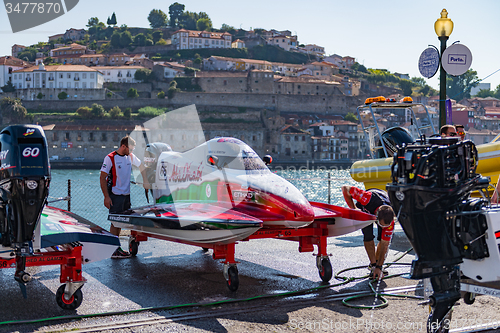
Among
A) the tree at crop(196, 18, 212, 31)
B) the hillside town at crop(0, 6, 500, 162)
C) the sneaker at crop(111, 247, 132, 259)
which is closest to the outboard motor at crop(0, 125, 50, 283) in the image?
the sneaker at crop(111, 247, 132, 259)

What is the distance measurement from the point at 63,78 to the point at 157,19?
6694 centimetres

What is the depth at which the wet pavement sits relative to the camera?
15.8 ft

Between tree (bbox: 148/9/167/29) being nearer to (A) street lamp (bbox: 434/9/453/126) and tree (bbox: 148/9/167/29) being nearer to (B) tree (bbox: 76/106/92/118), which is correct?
(B) tree (bbox: 76/106/92/118)

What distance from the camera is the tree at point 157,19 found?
174750 mm

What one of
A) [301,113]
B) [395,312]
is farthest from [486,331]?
[301,113]

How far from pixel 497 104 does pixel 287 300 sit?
142346mm

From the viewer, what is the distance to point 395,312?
5008 mm

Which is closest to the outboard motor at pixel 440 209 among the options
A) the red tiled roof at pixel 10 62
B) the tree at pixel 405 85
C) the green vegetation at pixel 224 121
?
the green vegetation at pixel 224 121

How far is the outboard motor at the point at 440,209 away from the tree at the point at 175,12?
177876 millimetres

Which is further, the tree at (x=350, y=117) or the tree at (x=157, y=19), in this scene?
the tree at (x=157, y=19)

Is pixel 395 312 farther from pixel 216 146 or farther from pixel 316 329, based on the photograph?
pixel 216 146

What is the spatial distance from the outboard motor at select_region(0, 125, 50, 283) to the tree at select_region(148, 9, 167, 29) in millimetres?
177653

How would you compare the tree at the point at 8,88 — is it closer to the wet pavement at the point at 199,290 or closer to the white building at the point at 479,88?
the wet pavement at the point at 199,290

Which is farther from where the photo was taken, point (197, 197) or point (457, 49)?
point (457, 49)
